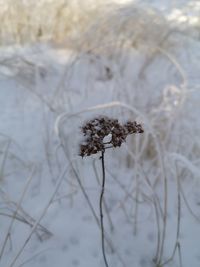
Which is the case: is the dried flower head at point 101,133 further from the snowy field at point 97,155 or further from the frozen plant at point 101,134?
the snowy field at point 97,155

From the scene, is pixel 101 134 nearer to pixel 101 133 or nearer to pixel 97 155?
pixel 101 133

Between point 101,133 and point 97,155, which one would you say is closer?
point 101,133

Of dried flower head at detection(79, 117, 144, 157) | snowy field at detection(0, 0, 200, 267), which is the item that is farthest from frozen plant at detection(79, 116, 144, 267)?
snowy field at detection(0, 0, 200, 267)

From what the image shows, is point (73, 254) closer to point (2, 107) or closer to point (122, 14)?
point (2, 107)

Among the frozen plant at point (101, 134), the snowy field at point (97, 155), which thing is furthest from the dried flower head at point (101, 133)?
the snowy field at point (97, 155)

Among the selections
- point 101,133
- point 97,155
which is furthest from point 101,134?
point 97,155

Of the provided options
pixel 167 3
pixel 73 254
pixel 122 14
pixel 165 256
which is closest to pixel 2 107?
pixel 122 14
